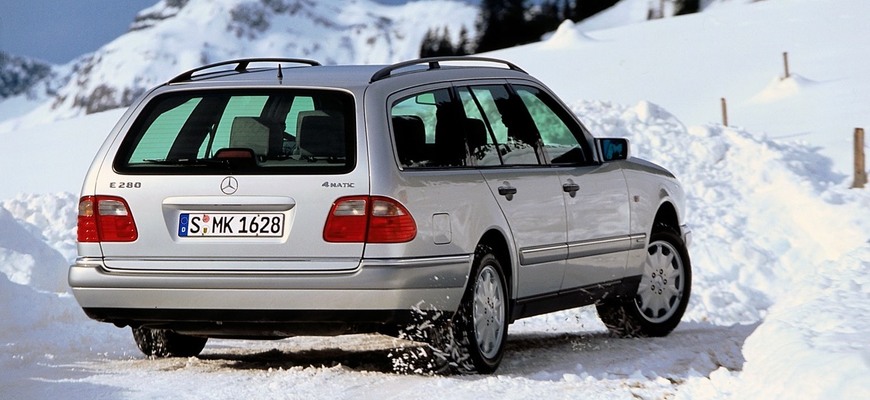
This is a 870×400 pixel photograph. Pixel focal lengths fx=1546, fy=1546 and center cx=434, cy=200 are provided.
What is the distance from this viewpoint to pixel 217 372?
7.60 m

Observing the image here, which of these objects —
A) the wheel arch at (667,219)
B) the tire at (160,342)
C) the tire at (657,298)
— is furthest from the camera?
the wheel arch at (667,219)

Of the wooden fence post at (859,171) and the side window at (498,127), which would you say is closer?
the side window at (498,127)

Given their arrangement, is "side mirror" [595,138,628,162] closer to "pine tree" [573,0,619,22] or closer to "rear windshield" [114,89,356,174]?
"rear windshield" [114,89,356,174]

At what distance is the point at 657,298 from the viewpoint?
9.79 metres

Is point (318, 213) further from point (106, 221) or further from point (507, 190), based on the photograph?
point (507, 190)

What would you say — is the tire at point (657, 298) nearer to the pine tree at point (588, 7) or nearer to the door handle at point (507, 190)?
the door handle at point (507, 190)

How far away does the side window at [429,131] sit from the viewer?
23.6 feet

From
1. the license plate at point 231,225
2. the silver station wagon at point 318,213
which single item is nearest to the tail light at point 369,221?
the silver station wagon at point 318,213

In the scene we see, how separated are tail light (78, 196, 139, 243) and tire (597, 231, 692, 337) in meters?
3.53

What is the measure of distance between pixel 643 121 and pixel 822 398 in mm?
19522

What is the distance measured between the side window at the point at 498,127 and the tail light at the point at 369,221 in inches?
34.1

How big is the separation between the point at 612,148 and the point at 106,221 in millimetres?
3136

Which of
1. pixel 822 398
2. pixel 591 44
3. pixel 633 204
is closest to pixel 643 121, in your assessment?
pixel 633 204

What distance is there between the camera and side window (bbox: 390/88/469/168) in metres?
7.21
